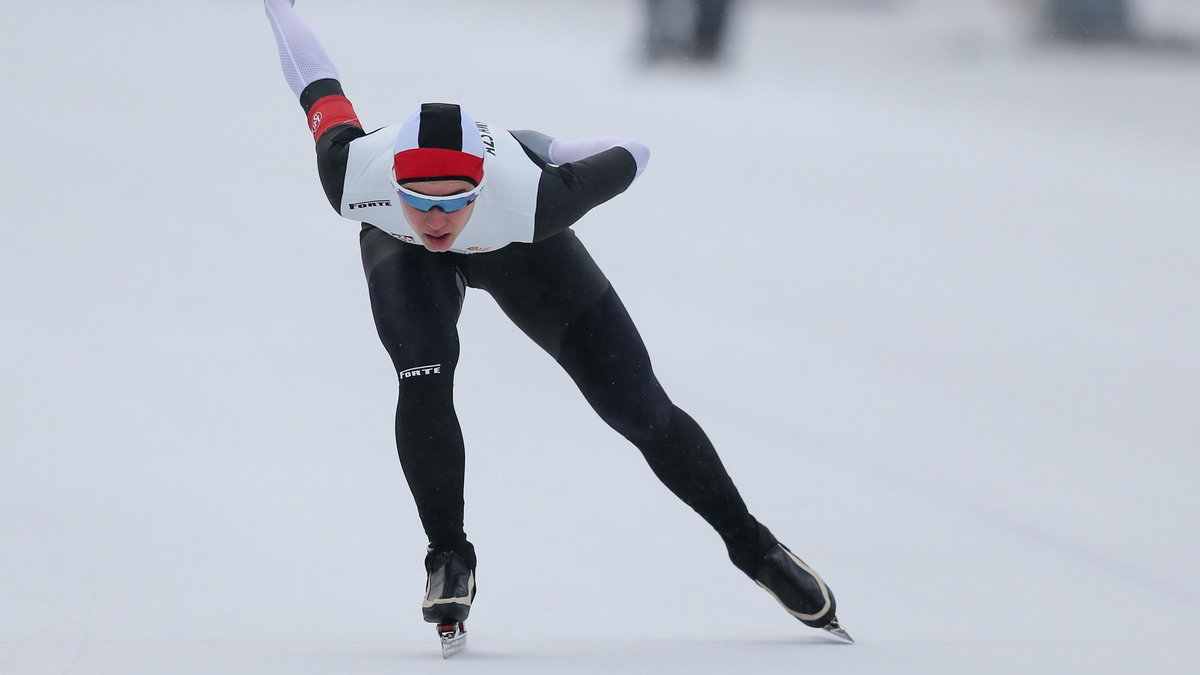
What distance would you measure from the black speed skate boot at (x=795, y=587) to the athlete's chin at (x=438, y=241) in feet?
3.49

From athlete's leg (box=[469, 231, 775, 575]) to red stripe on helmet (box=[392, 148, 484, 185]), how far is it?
347 mm

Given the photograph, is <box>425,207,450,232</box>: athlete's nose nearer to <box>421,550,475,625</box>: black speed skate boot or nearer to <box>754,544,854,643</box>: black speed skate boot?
<box>421,550,475,625</box>: black speed skate boot

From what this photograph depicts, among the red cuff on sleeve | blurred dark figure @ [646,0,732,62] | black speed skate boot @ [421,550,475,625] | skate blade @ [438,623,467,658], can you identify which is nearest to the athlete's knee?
black speed skate boot @ [421,550,475,625]

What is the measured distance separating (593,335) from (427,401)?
43 centimetres

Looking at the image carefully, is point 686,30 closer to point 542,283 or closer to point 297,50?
point 297,50

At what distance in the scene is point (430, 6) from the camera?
39.3 ft

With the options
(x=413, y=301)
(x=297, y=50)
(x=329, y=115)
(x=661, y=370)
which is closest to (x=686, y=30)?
(x=661, y=370)

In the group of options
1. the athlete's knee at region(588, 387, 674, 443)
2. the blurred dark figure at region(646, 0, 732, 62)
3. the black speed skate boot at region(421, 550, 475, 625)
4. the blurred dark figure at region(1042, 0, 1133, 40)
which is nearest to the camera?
the black speed skate boot at region(421, 550, 475, 625)

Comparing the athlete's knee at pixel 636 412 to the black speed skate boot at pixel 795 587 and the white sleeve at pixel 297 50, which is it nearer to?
the black speed skate boot at pixel 795 587

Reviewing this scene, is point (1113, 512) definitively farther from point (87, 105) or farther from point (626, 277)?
point (87, 105)

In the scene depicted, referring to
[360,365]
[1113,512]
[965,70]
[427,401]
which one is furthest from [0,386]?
[965,70]

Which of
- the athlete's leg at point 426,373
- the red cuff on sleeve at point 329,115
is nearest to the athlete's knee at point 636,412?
the athlete's leg at point 426,373

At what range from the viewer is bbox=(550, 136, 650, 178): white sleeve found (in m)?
3.13

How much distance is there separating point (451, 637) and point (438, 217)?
0.92 metres
